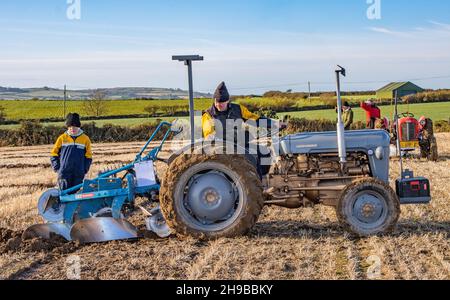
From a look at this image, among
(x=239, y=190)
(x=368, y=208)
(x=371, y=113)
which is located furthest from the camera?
(x=371, y=113)

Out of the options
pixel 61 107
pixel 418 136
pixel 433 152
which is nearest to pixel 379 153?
pixel 433 152

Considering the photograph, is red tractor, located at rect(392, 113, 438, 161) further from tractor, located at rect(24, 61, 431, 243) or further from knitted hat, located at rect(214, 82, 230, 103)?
knitted hat, located at rect(214, 82, 230, 103)

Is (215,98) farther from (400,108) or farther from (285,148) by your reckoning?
(400,108)

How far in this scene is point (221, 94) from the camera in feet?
22.5

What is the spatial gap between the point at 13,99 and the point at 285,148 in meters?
46.1

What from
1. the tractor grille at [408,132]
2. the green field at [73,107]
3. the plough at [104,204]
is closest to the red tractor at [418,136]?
the tractor grille at [408,132]

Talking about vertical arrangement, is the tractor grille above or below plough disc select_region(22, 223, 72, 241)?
above

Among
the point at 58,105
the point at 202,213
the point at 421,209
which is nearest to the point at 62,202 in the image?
the point at 202,213

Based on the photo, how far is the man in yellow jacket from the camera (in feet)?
22.6

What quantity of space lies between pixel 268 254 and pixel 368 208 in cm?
Result: 136

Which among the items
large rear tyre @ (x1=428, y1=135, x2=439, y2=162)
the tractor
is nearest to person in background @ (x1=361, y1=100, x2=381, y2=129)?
large rear tyre @ (x1=428, y1=135, x2=439, y2=162)

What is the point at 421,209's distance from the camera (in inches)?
334

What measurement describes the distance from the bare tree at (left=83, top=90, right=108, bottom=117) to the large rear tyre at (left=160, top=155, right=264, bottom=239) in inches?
1300

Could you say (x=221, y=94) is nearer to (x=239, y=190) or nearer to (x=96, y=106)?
(x=239, y=190)
